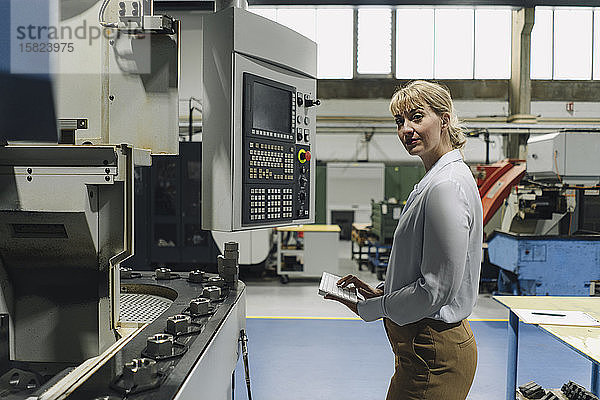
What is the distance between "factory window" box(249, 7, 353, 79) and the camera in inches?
346

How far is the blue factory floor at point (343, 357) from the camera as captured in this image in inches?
119

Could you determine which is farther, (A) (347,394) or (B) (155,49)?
(A) (347,394)

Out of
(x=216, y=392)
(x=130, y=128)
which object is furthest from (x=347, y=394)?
(x=130, y=128)

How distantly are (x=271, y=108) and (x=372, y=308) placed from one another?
2.83ft

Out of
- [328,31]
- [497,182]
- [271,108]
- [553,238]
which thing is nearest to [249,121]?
[271,108]

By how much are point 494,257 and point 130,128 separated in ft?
14.9

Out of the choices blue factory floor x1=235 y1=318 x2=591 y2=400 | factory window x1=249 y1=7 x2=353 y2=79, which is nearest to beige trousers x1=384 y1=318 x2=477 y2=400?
blue factory floor x1=235 y1=318 x2=591 y2=400

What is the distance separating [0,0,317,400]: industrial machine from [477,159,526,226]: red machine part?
4.07 m

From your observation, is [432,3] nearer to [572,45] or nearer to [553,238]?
[553,238]

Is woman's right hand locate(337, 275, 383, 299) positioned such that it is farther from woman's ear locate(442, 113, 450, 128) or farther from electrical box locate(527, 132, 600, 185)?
electrical box locate(527, 132, 600, 185)

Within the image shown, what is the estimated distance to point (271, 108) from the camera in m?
1.94

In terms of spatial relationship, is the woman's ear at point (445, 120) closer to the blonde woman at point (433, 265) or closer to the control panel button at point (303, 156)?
the blonde woman at point (433, 265)

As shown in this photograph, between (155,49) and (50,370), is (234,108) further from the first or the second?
(50,370)

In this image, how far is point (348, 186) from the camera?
33.3ft
